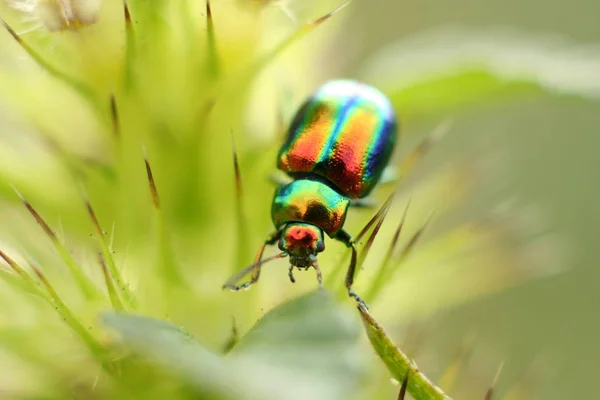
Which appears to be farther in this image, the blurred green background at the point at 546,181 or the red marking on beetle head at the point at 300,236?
the blurred green background at the point at 546,181

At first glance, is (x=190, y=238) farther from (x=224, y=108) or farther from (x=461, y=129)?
(x=461, y=129)

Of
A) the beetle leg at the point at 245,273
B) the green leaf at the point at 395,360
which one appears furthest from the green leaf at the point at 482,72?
the green leaf at the point at 395,360

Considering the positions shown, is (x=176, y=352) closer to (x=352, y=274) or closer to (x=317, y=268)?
(x=352, y=274)

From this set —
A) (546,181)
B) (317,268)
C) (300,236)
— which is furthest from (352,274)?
(546,181)

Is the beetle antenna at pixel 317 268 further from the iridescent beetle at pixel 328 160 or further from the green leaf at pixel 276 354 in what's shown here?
the green leaf at pixel 276 354

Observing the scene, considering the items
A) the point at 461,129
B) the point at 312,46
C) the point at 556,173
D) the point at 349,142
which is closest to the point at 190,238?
the point at 349,142
